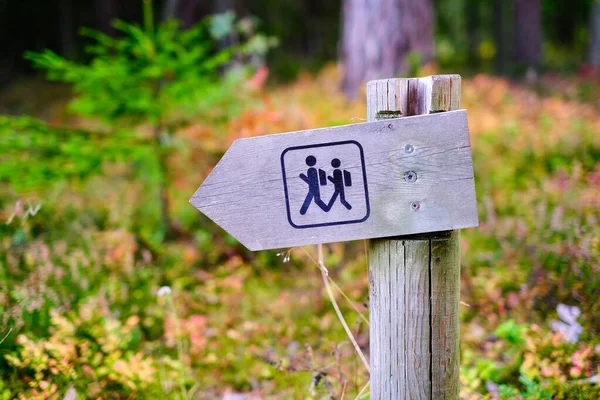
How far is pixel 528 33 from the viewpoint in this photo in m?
11.8

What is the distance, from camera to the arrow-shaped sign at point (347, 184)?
139 centimetres

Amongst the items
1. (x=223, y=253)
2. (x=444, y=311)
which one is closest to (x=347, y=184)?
(x=444, y=311)

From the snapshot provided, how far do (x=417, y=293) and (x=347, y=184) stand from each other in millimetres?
433

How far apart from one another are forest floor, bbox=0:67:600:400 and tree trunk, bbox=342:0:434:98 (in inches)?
43.1

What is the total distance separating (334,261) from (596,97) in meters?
6.41

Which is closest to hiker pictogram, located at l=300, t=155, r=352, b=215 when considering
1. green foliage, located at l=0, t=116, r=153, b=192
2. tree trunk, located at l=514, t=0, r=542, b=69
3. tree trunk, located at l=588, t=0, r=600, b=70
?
green foliage, located at l=0, t=116, r=153, b=192

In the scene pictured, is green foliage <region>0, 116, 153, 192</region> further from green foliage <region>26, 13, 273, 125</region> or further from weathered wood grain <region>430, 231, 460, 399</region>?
weathered wood grain <region>430, 231, 460, 399</region>

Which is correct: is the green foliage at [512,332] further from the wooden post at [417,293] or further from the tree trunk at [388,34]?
the tree trunk at [388,34]

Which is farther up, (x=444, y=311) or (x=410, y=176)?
(x=410, y=176)

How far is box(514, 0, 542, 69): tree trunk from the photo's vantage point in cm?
1143

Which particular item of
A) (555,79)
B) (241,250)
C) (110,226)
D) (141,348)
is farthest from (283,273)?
(555,79)

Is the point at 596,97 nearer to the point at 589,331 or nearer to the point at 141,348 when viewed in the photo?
the point at 589,331

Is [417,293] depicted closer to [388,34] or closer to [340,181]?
[340,181]

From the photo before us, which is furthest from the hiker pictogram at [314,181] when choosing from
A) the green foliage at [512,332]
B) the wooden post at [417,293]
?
the green foliage at [512,332]
